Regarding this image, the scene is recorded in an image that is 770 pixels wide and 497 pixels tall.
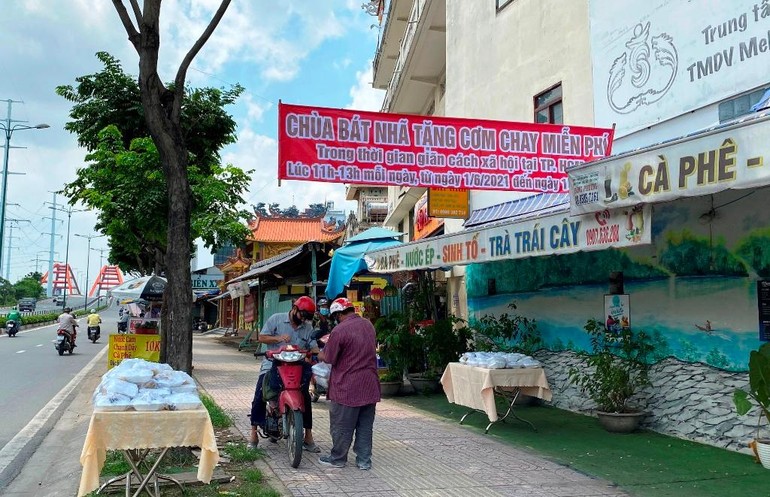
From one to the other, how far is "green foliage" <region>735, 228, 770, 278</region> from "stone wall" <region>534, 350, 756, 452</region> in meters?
1.10

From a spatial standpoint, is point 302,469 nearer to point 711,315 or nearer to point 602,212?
point 602,212

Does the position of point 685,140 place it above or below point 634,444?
above

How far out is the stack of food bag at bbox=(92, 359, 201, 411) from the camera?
14.9ft

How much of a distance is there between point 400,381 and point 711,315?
5.68m

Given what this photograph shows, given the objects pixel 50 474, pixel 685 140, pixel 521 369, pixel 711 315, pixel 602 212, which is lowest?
pixel 50 474

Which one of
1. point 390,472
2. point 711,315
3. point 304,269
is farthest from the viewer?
point 304,269

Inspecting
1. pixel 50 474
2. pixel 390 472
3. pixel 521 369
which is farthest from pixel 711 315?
pixel 50 474

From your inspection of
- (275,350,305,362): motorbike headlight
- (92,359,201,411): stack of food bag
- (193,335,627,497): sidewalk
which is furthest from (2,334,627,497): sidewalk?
(92,359,201,411): stack of food bag

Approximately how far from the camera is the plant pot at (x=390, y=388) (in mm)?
11086

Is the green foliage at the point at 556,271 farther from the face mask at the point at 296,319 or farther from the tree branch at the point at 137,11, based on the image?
the tree branch at the point at 137,11

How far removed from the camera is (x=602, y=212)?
6355mm

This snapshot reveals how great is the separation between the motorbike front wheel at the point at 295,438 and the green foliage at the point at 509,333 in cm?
464

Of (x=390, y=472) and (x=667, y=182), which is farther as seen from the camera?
(x=390, y=472)

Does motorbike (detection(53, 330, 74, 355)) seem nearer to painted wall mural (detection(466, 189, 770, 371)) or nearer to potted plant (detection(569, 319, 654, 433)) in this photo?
painted wall mural (detection(466, 189, 770, 371))
